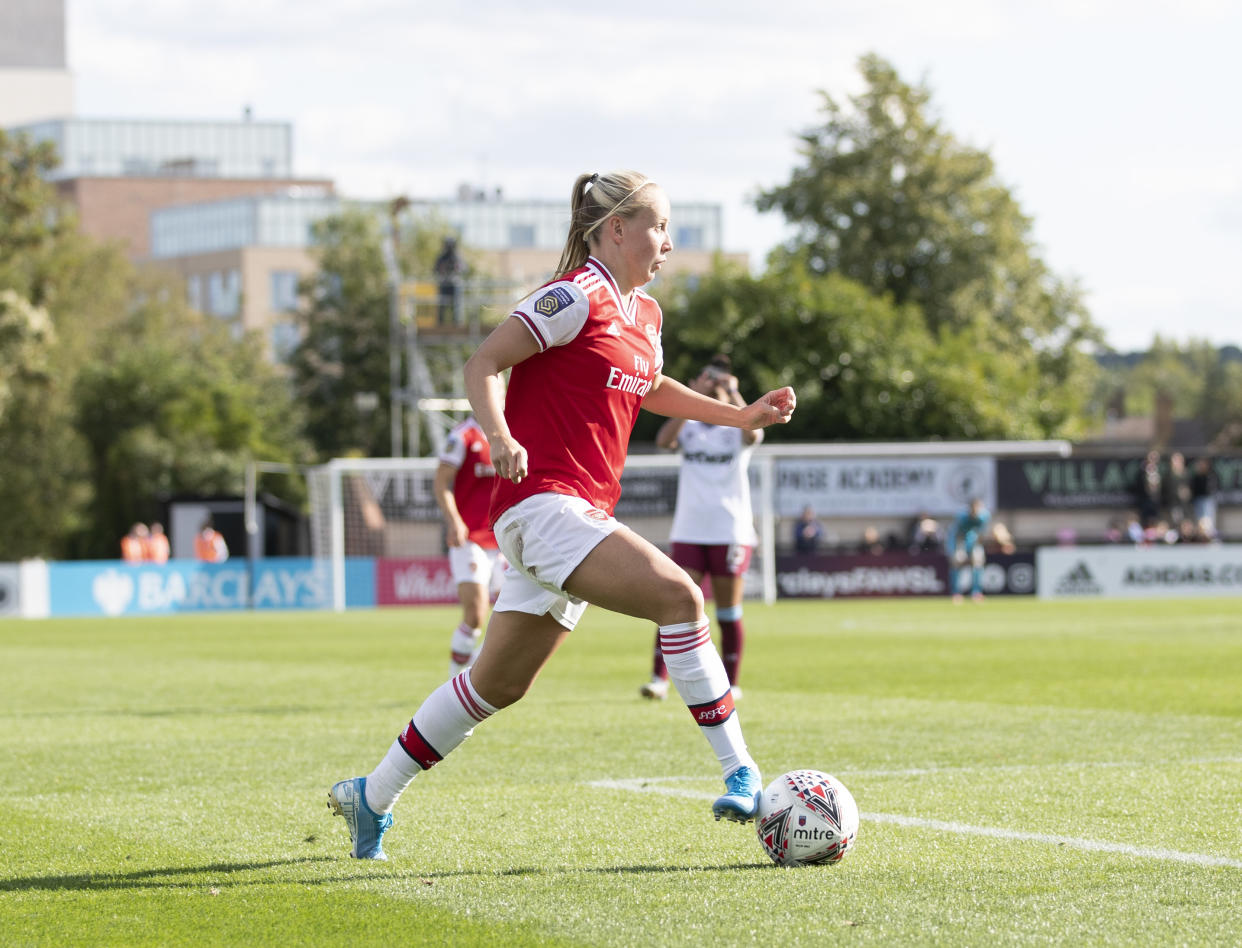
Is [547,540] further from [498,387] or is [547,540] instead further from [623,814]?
[623,814]

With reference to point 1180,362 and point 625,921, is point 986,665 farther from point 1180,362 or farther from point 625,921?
point 1180,362

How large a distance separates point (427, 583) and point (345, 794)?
1132 inches

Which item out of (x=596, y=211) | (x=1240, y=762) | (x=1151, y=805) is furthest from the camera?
(x=1240, y=762)

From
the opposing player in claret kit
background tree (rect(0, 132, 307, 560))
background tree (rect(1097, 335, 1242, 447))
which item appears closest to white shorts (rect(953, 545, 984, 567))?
the opposing player in claret kit

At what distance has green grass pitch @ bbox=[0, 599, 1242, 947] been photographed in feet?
14.9

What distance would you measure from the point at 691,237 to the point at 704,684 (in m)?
110

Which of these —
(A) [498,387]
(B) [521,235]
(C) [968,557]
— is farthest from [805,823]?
(B) [521,235]

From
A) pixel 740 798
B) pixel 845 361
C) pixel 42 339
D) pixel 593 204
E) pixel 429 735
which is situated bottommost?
pixel 740 798

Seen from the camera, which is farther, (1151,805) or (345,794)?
(1151,805)

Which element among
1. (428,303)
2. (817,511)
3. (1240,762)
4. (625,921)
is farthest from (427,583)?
(625,921)

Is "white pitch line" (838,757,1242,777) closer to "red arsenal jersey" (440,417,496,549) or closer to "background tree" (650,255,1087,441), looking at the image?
"red arsenal jersey" (440,417,496,549)

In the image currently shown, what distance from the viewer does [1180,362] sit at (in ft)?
537

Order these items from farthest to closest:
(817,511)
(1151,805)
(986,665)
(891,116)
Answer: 1. (891,116)
2. (817,511)
3. (986,665)
4. (1151,805)

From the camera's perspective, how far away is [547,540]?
16.8 feet
